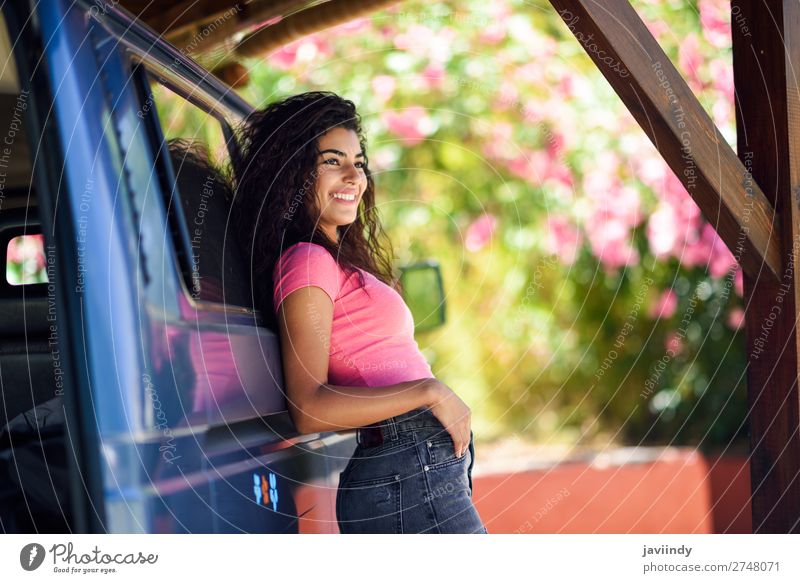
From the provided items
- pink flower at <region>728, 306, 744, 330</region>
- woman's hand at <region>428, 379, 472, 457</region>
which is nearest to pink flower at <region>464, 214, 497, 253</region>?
pink flower at <region>728, 306, 744, 330</region>

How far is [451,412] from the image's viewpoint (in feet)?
7.21

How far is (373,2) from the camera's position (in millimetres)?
3533

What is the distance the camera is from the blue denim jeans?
2166 millimetres

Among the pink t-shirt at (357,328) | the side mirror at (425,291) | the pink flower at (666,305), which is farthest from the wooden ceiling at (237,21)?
the pink flower at (666,305)

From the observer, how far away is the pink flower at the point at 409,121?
5973 millimetres

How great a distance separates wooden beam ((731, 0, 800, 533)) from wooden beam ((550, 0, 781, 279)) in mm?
78

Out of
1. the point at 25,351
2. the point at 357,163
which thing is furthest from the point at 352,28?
the point at 25,351

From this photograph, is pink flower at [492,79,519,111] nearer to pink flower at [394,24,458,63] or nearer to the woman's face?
pink flower at [394,24,458,63]

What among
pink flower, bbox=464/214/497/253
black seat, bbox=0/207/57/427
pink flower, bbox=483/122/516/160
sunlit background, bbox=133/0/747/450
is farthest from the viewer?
pink flower, bbox=464/214/497/253

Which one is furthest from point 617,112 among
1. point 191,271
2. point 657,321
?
point 191,271

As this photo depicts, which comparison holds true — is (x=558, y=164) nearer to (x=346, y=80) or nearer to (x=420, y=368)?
(x=346, y=80)

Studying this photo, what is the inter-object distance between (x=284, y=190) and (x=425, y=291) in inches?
42.1

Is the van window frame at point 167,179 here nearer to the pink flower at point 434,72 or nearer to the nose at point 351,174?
the nose at point 351,174

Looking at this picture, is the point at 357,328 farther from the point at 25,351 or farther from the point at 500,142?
the point at 500,142
